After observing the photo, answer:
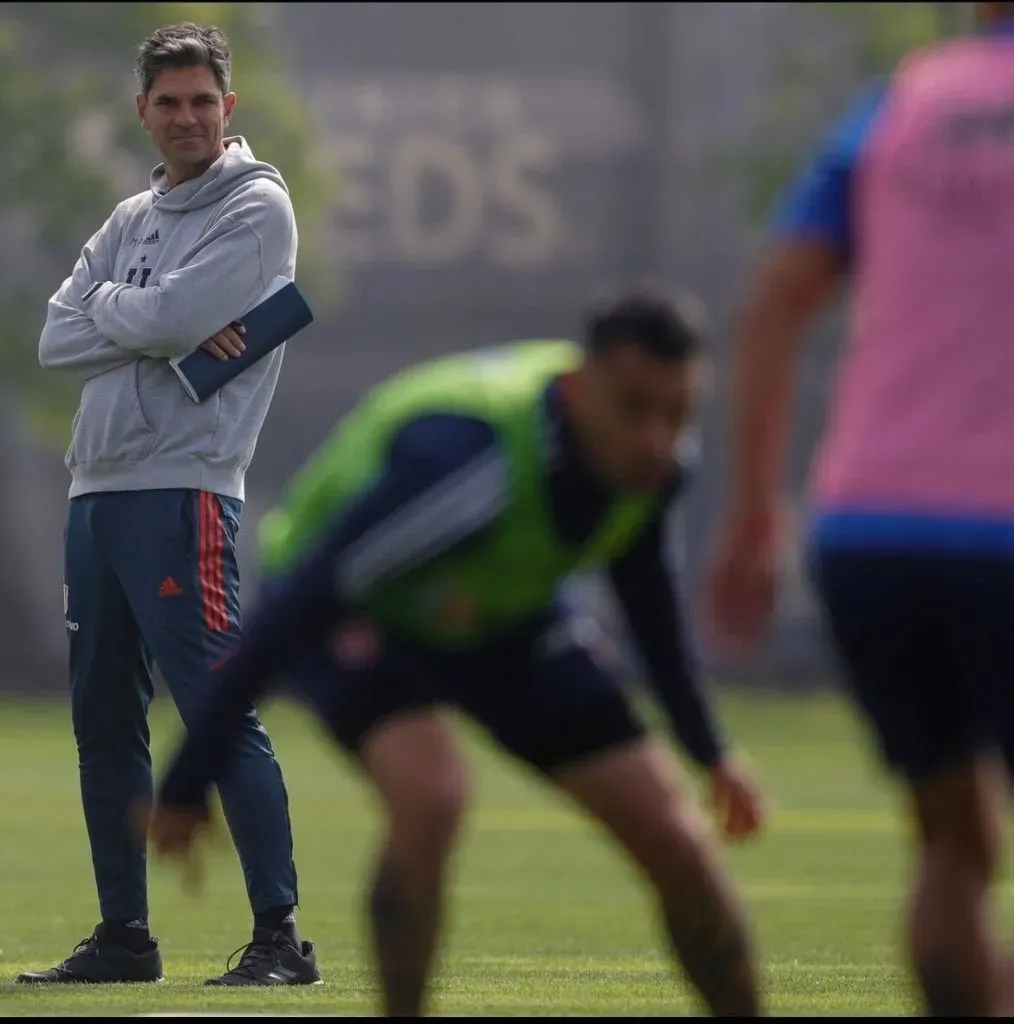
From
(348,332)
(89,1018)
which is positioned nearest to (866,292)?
(89,1018)

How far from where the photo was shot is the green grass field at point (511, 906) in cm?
680

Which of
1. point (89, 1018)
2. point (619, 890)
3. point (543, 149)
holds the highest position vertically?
point (89, 1018)

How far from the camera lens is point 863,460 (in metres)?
4.55

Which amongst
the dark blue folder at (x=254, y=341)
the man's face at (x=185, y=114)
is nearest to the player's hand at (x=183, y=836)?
the dark blue folder at (x=254, y=341)

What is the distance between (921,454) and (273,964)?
3.10 metres

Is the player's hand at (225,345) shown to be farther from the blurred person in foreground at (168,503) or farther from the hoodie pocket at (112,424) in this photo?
the hoodie pocket at (112,424)

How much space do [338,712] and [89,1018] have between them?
4.08 ft

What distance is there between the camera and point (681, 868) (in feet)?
17.0

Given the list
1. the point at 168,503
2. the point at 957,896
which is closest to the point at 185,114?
the point at 168,503

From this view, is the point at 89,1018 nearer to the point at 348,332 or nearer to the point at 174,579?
the point at 174,579

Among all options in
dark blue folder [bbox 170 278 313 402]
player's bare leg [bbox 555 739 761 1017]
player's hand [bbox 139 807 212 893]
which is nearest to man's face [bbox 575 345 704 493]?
player's bare leg [bbox 555 739 761 1017]

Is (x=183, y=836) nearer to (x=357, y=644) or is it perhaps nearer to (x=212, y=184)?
(x=357, y=644)

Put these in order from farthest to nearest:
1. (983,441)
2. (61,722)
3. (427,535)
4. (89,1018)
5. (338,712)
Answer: (61,722)
(89,1018)
(338,712)
(427,535)
(983,441)

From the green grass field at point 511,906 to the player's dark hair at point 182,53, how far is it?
6.92 ft
